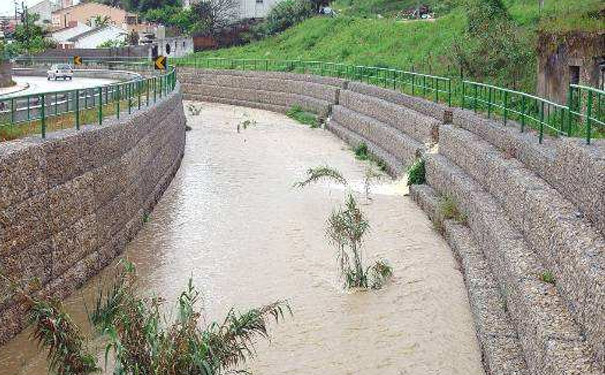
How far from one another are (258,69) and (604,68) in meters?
31.0

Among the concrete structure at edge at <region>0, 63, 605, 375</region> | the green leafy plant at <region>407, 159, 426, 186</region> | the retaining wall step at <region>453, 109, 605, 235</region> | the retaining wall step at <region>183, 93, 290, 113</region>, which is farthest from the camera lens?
the retaining wall step at <region>183, 93, 290, 113</region>

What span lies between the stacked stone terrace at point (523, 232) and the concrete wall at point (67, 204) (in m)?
4.97

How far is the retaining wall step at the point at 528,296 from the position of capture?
313 inches

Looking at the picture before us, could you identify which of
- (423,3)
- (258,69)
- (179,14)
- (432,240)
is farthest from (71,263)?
(179,14)

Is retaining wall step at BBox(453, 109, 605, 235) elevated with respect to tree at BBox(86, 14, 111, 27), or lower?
lower

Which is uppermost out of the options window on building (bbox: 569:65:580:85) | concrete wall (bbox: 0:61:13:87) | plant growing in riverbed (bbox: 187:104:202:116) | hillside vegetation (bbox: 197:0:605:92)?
hillside vegetation (bbox: 197:0:605:92)

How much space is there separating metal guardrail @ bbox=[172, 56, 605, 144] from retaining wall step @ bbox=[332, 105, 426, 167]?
4.55 feet

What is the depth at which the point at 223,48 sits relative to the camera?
64.5 meters

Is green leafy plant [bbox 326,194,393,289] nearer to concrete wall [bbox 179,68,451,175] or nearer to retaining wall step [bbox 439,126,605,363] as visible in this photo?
retaining wall step [bbox 439,126,605,363]

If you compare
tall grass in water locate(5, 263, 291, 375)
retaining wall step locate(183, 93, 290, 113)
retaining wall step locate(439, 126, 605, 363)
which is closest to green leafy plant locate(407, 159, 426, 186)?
retaining wall step locate(439, 126, 605, 363)

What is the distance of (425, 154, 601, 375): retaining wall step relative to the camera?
26.1 ft

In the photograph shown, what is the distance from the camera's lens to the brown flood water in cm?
1111

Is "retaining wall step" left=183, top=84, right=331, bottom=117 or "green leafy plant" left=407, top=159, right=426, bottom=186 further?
"retaining wall step" left=183, top=84, right=331, bottom=117

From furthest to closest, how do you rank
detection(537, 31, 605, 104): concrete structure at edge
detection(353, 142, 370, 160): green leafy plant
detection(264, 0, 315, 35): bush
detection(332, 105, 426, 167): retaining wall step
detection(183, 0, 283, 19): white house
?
detection(183, 0, 283, 19): white house → detection(264, 0, 315, 35): bush → detection(353, 142, 370, 160): green leafy plant → detection(332, 105, 426, 167): retaining wall step → detection(537, 31, 605, 104): concrete structure at edge
